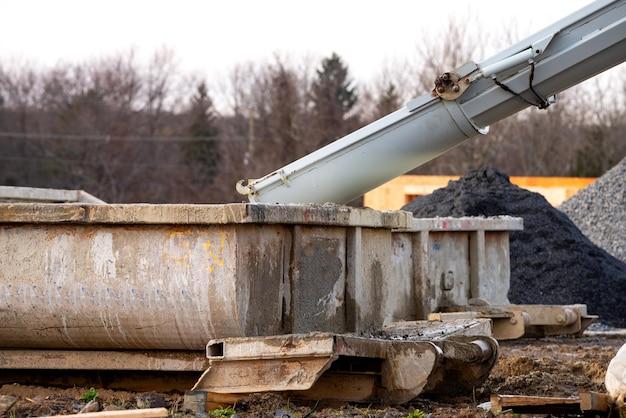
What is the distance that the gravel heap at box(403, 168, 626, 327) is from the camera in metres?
14.7

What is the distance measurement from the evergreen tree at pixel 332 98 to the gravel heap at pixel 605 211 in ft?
81.3

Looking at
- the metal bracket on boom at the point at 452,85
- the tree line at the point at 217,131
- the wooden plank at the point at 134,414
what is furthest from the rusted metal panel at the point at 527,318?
the tree line at the point at 217,131

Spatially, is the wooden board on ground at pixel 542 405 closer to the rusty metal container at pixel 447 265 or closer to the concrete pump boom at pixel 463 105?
the concrete pump boom at pixel 463 105

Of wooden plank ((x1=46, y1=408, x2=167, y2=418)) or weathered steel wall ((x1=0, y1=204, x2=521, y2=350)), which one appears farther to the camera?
weathered steel wall ((x1=0, y1=204, x2=521, y2=350))

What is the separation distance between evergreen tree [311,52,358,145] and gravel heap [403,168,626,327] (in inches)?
1142

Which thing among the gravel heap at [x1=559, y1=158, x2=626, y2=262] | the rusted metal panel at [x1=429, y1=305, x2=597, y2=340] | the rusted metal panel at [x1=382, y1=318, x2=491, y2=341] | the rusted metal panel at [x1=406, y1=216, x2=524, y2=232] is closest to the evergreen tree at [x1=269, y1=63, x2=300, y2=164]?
the gravel heap at [x1=559, y1=158, x2=626, y2=262]

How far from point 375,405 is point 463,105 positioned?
281 centimetres

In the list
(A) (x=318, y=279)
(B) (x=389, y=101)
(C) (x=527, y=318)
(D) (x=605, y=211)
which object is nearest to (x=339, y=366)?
(A) (x=318, y=279)

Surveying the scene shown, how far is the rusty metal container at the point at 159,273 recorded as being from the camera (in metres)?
6.93

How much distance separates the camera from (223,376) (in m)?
6.68

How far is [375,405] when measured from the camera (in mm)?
7035

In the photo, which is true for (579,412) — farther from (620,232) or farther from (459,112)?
(620,232)

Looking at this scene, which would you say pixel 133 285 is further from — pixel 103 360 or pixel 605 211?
pixel 605 211

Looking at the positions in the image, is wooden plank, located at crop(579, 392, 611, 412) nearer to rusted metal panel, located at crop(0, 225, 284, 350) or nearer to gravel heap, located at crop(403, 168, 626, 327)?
rusted metal panel, located at crop(0, 225, 284, 350)
